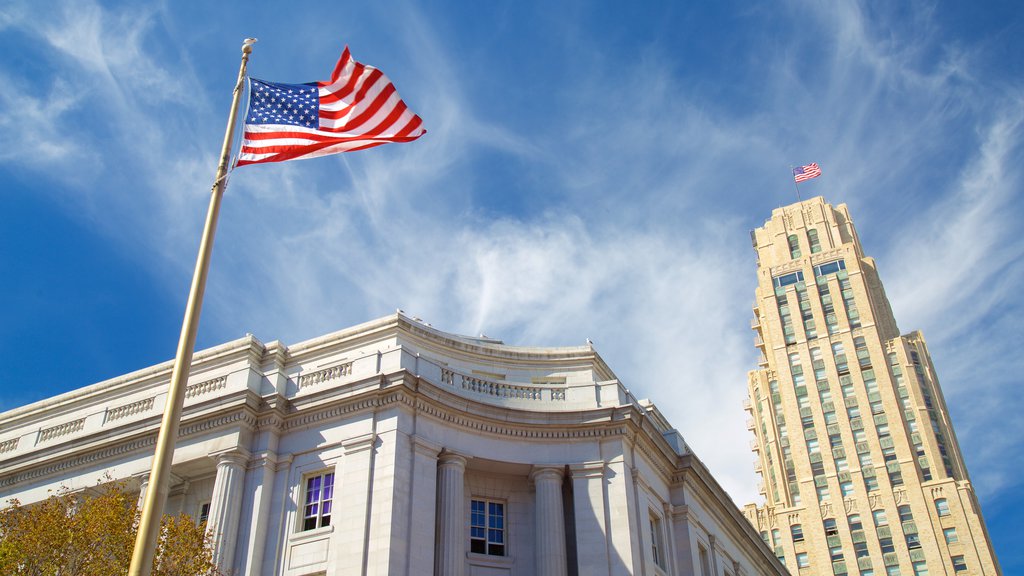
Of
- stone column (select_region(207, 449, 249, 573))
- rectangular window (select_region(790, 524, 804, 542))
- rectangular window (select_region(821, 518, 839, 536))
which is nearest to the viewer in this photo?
stone column (select_region(207, 449, 249, 573))

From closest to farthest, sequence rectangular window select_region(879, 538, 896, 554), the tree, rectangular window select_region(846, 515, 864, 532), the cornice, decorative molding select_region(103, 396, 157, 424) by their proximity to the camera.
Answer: the tree
the cornice
decorative molding select_region(103, 396, 157, 424)
rectangular window select_region(879, 538, 896, 554)
rectangular window select_region(846, 515, 864, 532)

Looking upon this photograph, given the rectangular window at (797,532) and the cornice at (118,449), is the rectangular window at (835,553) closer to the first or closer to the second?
the rectangular window at (797,532)

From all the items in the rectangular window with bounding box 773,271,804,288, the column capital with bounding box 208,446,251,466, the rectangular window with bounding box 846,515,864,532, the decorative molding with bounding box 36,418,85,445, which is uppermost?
the rectangular window with bounding box 773,271,804,288

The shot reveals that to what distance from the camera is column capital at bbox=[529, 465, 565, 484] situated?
3359cm

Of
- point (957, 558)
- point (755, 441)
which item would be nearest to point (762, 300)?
point (755, 441)

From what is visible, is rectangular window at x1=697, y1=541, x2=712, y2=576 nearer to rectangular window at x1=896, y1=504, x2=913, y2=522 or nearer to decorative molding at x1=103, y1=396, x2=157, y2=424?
decorative molding at x1=103, y1=396, x2=157, y2=424

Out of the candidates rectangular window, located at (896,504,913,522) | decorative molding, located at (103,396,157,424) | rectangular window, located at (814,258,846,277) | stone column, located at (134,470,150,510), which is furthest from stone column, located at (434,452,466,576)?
rectangular window, located at (814,258,846,277)

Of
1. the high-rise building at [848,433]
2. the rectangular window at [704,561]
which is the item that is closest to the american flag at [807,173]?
the high-rise building at [848,433]

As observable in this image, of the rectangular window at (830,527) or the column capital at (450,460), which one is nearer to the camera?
the column capital at (450,460)

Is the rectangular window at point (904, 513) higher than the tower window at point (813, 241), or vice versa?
the tower window at point (813, 241)

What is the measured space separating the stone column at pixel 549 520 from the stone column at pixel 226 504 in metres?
10.3

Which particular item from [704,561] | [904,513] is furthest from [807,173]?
[704,561]

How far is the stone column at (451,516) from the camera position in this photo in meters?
30.5

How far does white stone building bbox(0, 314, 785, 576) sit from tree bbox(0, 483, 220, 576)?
524 cm
